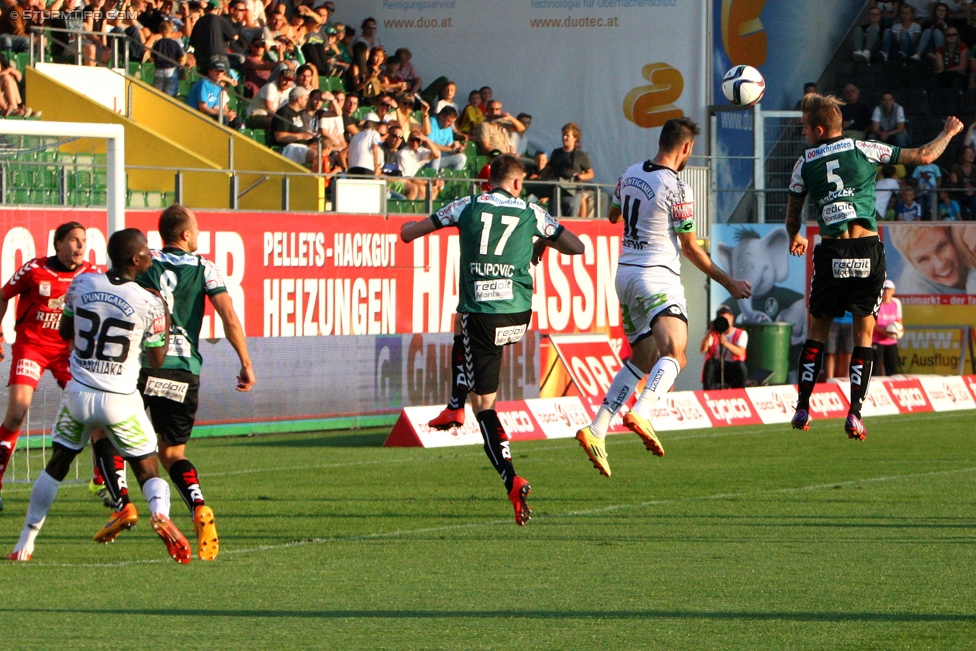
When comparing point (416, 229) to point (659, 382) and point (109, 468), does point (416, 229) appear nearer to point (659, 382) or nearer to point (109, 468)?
point (659, 382)

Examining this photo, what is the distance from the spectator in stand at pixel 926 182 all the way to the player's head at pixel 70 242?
61.5 ft

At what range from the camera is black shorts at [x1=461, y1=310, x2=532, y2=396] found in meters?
9.95

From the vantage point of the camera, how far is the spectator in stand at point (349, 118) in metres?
23.0

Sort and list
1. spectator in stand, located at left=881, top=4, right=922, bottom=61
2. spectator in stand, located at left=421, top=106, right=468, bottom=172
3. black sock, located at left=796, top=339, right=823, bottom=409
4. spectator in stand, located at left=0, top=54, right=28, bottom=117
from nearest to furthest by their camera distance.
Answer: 1. black sock, located at left=796, top=339, right=823, bottom=409
2. spectator in stand, located at left=0, top=54, right=28, bottom=117
3. spectator in stand, located at left=421, top=106, right=468, bottom=172
4. spectator in stand, located at left=881, top=4, right=922, bottom=61

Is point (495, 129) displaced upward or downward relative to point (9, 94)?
upward

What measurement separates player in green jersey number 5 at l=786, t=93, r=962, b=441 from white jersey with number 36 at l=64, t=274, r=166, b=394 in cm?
451

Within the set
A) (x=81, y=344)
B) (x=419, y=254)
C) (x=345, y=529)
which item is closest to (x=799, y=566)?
(x=345, y=529)

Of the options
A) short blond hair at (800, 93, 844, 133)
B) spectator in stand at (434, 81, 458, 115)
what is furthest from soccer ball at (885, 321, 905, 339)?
short blond hair at (800, 93, 844, 133)

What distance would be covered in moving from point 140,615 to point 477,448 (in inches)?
379

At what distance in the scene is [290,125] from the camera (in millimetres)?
22531

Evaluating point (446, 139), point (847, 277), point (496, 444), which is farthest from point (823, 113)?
point (446, 139)

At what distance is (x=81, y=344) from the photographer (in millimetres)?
8156

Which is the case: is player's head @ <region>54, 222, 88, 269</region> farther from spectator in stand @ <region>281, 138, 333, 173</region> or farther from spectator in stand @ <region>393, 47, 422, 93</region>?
spectator in stand @ <region>393, 47, 422, 93</region>

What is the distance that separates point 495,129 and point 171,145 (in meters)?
6.48
